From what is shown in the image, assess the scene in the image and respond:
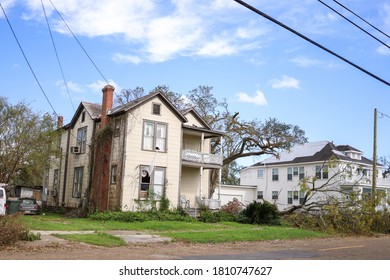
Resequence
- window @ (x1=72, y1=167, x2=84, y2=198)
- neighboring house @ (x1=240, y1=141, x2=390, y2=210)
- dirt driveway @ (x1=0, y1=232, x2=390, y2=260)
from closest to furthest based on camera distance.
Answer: dirt driveway @ (x1=0, y1=232, x2=390, y2=260), window @ (x1=72, y1=167, x2=84, y2=198), neighboring house @ (x1=240, y1=141, x2=390, y2=210)

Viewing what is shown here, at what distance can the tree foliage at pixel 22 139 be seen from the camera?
94.6ft

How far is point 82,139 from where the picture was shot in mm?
31609

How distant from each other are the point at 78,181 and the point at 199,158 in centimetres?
892

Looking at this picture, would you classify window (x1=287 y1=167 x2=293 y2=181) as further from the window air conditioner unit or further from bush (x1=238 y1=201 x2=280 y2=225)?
the window air conditioner unit

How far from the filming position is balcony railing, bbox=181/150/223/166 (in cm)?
2928

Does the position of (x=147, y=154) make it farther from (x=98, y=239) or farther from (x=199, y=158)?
(x=98, y=239)

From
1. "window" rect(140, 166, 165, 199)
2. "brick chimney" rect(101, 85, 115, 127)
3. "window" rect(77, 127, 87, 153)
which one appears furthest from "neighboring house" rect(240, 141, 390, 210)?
"brick chimney" rect(101, 85, 115, 127)

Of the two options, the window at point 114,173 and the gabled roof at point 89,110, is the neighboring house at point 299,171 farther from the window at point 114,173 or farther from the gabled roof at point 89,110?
the window at point 114,173

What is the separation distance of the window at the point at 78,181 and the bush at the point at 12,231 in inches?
656

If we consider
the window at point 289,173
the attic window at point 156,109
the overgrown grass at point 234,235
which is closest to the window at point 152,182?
the attic window at point 156,109

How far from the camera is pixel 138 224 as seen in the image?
22297 millimetres

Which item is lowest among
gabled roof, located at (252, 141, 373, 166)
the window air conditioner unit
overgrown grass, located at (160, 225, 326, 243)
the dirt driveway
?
the dirt driveway
